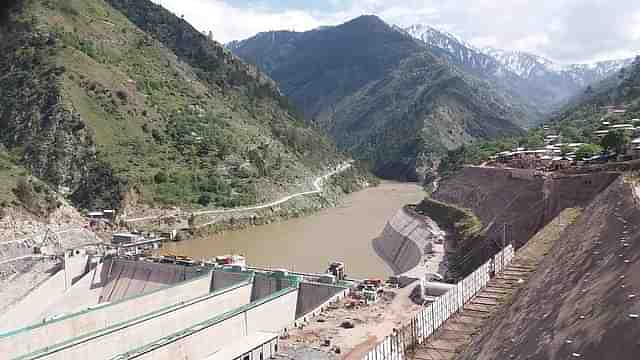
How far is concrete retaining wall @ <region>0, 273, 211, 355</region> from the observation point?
24.2 metres

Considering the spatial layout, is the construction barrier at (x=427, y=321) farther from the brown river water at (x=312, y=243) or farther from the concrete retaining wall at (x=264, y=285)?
the brown river water at (x=312, y=243)

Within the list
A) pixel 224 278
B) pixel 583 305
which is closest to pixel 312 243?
pixel 224 278

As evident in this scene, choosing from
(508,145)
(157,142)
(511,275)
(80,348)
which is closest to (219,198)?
(157,142)

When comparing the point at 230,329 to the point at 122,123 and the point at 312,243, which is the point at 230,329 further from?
the point at 122,123

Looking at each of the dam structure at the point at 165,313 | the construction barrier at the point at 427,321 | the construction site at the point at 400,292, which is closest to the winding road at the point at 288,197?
the construction site at the point at 400,292

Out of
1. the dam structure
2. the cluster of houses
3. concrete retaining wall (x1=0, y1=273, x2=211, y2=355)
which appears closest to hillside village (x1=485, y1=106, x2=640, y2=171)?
the cluster of houses

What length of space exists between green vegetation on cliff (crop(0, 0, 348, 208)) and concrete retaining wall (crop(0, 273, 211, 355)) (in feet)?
99.9

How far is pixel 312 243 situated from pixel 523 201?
2150 cm

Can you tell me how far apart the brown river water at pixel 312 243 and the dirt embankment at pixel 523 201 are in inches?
323

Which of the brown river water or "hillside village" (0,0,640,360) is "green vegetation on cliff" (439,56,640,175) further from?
the brown river water

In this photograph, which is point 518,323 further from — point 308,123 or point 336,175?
point 308,123

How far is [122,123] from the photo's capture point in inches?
2842

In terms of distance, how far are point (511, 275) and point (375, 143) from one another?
13428cm

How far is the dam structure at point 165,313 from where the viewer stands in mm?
22953
